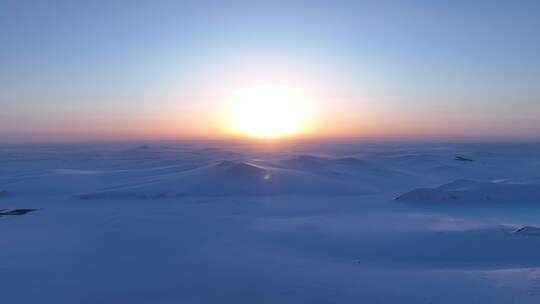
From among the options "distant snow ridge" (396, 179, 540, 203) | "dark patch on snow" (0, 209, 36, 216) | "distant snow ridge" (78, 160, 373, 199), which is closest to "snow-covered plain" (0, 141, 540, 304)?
"distant snow ridge" (396, 179, 540, 203)

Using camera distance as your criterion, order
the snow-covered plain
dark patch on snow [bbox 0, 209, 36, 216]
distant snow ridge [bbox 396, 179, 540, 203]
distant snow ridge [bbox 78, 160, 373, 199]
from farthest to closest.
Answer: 1. distant snow ridge [bbox 78, 160, 373, 199]
2. distant snow ridge [bbox 396, 179, 540, 203]
3. dark patch on snow [bbox 0, 209, 36, 216]
4. the snow-covered plain

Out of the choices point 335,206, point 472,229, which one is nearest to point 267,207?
point 335,206

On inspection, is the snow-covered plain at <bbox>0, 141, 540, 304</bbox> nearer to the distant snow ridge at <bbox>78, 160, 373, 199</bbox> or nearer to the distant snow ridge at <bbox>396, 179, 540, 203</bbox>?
the distant snow ridge at <bbox>396, 179, 540, 203</bbox>

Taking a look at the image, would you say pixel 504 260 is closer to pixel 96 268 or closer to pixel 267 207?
pixel 96 268

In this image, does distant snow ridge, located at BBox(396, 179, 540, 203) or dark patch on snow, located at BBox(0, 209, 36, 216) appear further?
distant snow ridge, located at BBox(396, 179, 540, 203)

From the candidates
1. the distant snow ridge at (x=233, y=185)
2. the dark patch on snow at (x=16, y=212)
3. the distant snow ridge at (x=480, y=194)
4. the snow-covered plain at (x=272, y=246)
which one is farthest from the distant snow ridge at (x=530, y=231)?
the dark patch on snow at (x=16, y=212)

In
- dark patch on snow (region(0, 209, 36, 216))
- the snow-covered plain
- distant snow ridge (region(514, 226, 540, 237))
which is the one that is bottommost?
dark patch on snow (region(0, 209, 36, 216))
